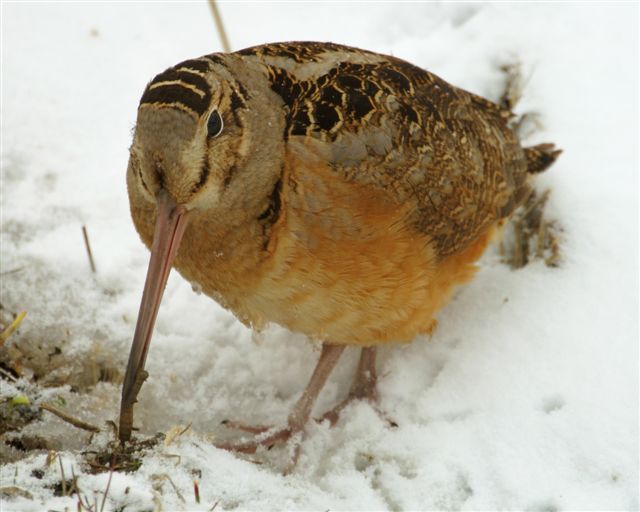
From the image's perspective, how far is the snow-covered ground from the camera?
299cm

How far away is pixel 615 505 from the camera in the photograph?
2.92 meters

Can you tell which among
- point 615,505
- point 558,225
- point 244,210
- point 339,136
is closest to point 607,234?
point 558,225

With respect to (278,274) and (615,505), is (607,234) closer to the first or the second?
(615,505)

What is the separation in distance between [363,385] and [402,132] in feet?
3.54

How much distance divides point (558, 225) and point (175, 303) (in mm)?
1762

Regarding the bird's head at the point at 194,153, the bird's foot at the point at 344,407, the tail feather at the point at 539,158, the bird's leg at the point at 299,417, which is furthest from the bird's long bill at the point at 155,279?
the tail feather at the point at 539,158

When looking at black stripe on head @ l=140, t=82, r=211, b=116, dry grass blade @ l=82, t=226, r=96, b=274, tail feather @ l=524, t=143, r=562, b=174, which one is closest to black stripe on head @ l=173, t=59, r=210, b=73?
black stripe on head @ l=140, t=82, r=211, b=116

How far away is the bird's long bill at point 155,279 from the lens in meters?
2.55

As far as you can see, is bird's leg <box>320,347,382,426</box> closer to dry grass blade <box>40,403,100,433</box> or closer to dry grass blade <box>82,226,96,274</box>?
dry grass blade <box>40,403,100,433</box>

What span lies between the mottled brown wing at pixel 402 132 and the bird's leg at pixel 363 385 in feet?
1.89

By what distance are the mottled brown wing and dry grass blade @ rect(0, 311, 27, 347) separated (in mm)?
1311

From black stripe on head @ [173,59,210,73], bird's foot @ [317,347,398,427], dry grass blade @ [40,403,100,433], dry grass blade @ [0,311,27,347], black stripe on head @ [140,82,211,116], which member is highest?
black stripe on head @ [173,59,210,73]

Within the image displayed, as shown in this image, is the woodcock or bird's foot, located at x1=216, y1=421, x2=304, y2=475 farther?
bird's foot, located at x1=216, y1=421, x2=304, y2=475

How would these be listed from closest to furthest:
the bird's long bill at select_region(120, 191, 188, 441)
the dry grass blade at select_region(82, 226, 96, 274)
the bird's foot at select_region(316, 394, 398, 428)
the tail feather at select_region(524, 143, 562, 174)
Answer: the bird's long bill at select_region(120, 191, 188, 441), the bird's foot at select_region(316, 394, 398, 428), the dry grass blade at select_region(82, 226, 96, 274), the tail feather at select_region(524, 143, 562, 174)
